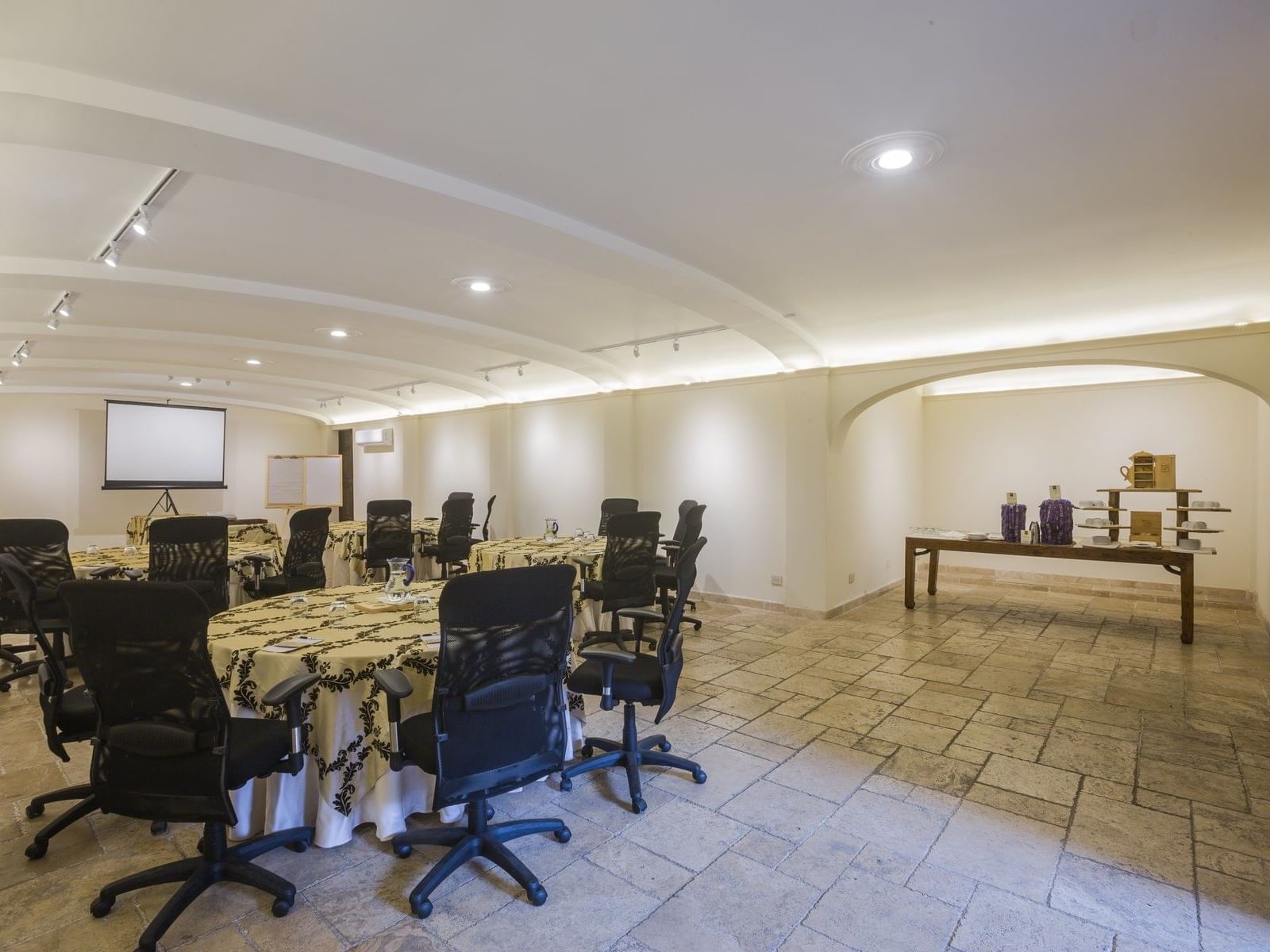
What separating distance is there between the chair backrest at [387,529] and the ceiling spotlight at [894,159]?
233 inches

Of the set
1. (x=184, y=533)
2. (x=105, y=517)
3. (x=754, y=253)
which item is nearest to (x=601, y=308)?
(x=754, y=253)

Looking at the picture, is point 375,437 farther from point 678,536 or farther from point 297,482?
point 678,536

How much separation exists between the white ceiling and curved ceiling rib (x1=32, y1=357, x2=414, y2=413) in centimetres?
296

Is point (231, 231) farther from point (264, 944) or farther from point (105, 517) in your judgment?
point (105, 517)

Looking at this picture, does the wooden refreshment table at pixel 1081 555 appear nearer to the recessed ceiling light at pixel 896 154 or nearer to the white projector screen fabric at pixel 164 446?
the recessed ceiling light at pixel 896 154

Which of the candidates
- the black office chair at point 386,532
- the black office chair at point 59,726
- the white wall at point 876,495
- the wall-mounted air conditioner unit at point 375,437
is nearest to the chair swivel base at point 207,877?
the black office chair at point 59,726

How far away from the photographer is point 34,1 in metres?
1.89

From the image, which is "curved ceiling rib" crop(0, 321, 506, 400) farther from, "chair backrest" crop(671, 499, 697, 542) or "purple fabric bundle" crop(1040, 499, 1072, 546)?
"purple fabric bundle" crop(1040, 499, 1072, 546)

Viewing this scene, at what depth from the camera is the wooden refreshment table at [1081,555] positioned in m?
5.49

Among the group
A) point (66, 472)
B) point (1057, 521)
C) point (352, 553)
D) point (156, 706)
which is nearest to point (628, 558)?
point (156, 706)

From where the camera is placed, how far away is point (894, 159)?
2.77 m

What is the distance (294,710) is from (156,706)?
0.39 metres

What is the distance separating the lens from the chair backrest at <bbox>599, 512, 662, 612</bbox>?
4.95 metres

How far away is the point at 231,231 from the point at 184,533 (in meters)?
2.31
